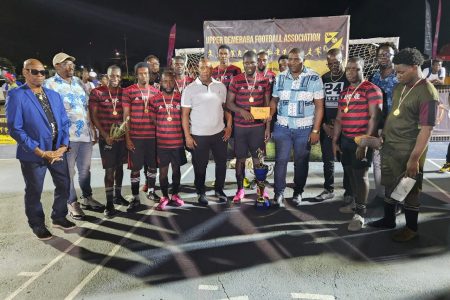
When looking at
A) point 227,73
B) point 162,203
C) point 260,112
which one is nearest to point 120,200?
point 162,203

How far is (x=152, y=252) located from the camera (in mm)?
3588

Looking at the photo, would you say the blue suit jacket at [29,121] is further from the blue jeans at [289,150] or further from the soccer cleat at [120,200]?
the blue jeans at [289,150]

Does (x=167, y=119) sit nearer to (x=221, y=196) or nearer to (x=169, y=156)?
(x=169, y=156)

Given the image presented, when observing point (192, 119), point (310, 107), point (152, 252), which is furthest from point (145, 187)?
point (310, 107)

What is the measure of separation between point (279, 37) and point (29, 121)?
20.7 feet

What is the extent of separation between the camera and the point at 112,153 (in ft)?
15.6

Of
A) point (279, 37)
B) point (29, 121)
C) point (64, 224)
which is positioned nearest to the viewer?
point (29, 121)

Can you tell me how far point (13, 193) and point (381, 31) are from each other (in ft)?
122

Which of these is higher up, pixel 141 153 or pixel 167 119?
pixel 167 119

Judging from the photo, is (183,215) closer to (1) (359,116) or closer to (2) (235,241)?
(2) (235,241)

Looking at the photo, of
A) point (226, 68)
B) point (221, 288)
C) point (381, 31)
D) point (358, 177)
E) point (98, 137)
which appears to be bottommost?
point (221, 288)

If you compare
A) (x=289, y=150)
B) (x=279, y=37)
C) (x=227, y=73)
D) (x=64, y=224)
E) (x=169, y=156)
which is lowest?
(x=64, y=224)

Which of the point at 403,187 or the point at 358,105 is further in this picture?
the point at 358,105

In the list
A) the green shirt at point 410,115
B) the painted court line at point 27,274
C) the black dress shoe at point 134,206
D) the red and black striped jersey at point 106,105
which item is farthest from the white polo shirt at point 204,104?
the painted court line at point 27,274
